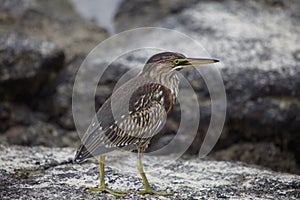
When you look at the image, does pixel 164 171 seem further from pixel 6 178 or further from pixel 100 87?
pixel 100 87

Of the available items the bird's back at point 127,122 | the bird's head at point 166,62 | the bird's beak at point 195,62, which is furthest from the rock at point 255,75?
the bird's back at point 127,122

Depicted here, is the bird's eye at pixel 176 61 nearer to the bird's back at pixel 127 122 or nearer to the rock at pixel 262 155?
the bird's back at pixel 127 122

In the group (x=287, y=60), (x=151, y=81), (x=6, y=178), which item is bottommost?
(x=6, y=178)

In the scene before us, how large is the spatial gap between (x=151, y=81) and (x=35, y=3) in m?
4.50

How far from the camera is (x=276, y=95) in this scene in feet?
23.6

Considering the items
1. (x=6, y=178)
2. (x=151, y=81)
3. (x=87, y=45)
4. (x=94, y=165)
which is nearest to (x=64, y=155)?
(x=94, y=165)

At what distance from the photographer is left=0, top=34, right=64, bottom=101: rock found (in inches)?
293

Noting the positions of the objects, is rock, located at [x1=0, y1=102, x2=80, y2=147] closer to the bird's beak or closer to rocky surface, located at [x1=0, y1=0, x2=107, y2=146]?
rocky surface, located at [x1=0, y1=0, x2=107, y2=146]

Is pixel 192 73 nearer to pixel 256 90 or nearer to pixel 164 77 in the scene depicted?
pixel 256 90

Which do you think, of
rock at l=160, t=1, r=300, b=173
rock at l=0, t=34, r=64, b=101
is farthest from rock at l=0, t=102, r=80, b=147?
rock at l=160, t=1, r=300, b=173

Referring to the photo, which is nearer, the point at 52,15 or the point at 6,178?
the point at 6,178

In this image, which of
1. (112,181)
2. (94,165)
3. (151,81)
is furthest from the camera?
(94,165)

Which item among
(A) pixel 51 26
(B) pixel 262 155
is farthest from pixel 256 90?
(A) pixel 51 26

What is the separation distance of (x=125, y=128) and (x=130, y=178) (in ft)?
2.42
